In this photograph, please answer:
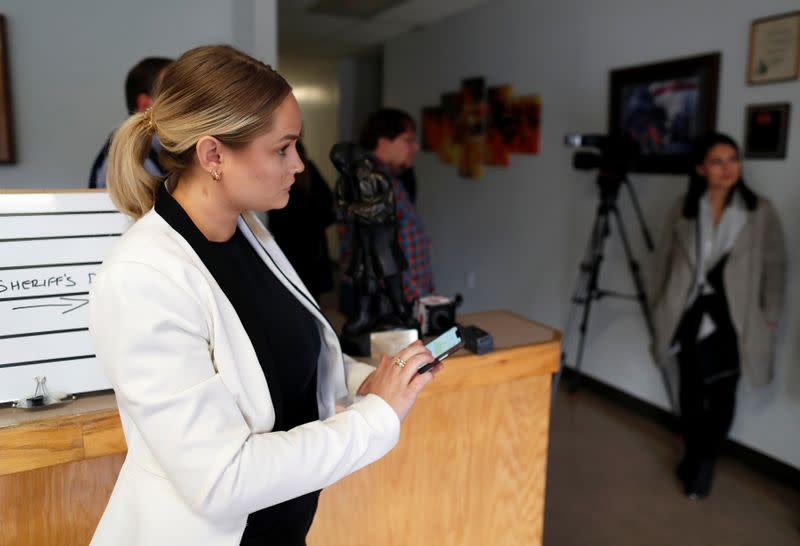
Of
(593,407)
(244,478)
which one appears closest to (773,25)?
(593,407)

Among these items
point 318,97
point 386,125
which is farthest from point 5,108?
point 318,97

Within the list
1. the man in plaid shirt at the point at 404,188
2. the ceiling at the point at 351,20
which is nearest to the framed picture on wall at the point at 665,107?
the man in plaid shirt at the point at 404,188

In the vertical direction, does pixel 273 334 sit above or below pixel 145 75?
below

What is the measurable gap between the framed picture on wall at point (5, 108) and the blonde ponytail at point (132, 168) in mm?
2503

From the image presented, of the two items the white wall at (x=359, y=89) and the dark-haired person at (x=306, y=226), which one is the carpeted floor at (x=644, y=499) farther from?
the white wall at (x=359, y=89)

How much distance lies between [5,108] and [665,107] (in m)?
3.37

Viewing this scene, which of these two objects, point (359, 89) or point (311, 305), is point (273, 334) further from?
point (359, 89)

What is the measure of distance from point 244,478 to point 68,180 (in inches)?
116

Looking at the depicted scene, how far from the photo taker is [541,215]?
4.38 m

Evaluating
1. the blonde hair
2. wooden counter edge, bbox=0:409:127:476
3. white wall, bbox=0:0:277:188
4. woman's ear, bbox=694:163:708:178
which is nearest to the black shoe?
woman's ear, bbox=694:163:708:178

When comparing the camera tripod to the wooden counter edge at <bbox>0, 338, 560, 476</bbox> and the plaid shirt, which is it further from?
the wooden counter edge at <bbox>0, 338, 560, 476</bbox>

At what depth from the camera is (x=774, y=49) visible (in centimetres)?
283

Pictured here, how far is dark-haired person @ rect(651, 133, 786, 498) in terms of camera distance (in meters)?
2.77

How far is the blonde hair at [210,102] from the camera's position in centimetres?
88
